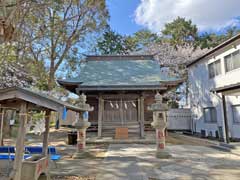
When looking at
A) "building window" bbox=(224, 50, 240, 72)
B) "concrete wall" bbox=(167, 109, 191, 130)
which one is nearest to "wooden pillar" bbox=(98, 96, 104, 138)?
"concrete wall" bbox=(167, 109, 191, 130)

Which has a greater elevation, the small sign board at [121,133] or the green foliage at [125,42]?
the green foliage at [125,42]

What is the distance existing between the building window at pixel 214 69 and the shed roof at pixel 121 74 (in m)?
2.36

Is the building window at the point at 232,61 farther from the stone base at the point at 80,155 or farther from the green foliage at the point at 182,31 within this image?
the green foliage at the point at 182,31

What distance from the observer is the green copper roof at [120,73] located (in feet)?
Result: 41.4

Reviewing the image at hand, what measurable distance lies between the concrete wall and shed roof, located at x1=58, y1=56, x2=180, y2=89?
12.4ft

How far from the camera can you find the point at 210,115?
1387cm

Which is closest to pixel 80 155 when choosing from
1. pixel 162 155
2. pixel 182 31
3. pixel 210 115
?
pixel 162 155

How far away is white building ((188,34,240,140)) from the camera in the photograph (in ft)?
35.8

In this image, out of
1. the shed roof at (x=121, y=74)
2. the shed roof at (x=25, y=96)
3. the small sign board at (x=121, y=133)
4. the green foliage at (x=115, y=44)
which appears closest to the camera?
the shed roof at (x=25, y=96)

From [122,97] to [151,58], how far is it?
5.50 m

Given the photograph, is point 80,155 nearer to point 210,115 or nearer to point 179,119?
point 210,115

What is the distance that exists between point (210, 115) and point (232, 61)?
420 centimetres

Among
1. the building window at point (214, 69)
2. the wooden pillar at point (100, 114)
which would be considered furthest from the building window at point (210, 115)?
the wooden pillar at point (100, 114)

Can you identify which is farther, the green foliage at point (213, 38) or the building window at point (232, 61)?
the green foliage at point (213, 38)
